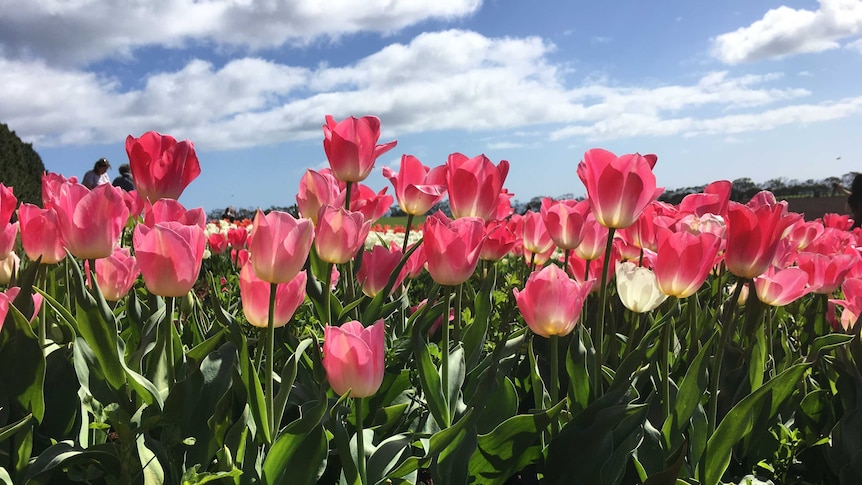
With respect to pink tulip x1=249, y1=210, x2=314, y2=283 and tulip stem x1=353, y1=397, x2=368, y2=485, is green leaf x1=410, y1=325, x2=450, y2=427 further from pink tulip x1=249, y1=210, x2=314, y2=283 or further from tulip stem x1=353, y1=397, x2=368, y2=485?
pink tulip x1=249, y1=210, x2=314, y2=283

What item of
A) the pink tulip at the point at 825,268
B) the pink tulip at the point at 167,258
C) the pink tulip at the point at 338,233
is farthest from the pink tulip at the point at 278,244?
the pink tulip at the point at 825,268

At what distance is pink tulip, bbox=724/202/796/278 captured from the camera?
145 cm

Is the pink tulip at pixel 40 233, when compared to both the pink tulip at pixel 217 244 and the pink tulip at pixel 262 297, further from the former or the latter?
the pink tulip at pixel 217 244

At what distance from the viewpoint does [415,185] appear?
185 cm

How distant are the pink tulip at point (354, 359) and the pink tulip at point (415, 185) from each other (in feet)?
2.45

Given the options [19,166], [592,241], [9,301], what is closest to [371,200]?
[592,241]

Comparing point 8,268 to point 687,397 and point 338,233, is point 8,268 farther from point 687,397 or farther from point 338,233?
point 687,397

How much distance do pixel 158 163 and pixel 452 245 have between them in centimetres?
76

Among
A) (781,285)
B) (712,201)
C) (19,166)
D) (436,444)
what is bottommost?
(436,444)

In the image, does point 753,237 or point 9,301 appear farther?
point 753,237

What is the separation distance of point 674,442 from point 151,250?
1.16 meters

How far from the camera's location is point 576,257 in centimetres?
216

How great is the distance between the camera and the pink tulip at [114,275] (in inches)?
62.2

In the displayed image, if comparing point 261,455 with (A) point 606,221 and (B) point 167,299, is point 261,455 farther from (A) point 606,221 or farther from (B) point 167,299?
(A) point 606,221
